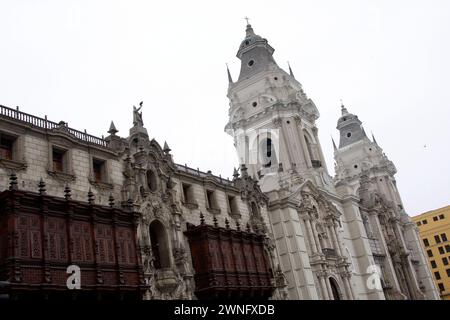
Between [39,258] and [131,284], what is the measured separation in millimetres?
4897

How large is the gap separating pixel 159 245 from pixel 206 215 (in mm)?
4994

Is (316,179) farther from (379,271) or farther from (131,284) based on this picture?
(131,284)

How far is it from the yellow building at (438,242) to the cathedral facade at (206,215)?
3836 cm

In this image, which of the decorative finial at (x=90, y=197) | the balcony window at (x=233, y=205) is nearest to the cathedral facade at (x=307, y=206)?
the balcony window at (x=233, y=205)

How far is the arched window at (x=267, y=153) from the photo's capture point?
1933 inches

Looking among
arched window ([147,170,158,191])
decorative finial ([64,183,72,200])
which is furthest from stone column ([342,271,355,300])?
decorative finial ([64,183,72,200])

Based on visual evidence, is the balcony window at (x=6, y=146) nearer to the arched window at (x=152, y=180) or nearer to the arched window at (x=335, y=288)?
the arched window at (x=152, y=180)

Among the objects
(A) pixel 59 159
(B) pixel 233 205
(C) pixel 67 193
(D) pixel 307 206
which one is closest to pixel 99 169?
(A) pixel 59 159

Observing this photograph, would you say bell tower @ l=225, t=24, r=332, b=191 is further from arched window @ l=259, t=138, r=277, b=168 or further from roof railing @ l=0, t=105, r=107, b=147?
roof railing @ l=0, t=105, r=107, b=147

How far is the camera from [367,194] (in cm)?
5734

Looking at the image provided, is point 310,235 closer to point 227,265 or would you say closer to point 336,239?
point 336,239

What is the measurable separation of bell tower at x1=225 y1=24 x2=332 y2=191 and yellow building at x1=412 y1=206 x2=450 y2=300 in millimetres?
53831
